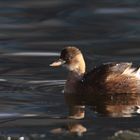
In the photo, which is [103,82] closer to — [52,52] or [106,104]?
[106,104]

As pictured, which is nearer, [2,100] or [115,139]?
[115,139]

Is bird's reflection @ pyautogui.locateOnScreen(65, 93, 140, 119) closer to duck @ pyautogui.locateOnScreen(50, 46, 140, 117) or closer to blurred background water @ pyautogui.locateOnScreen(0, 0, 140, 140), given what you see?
duck @ pyautogui.locateOnScreen(50, 46, 140, 117)

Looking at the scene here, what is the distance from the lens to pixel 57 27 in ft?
62.8

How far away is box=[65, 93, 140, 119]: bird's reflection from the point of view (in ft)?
41.2

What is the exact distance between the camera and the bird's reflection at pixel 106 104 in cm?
1255

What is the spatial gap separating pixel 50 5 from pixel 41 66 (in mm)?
6289

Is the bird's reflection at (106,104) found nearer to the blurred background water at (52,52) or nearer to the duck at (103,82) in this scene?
the duck at (103,82)

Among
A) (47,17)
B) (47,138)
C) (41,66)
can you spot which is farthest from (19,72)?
(47,17)

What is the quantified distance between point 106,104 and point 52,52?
3508 millimetres

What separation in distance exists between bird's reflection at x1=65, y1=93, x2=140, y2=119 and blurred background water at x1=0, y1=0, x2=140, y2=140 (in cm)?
15

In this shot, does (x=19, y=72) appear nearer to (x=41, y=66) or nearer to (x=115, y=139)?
(x=41, y=66)

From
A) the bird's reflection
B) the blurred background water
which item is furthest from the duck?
the blurred background water

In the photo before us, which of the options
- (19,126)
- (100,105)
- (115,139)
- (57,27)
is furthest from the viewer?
(57,27)

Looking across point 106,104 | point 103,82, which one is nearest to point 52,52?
point 103,82
